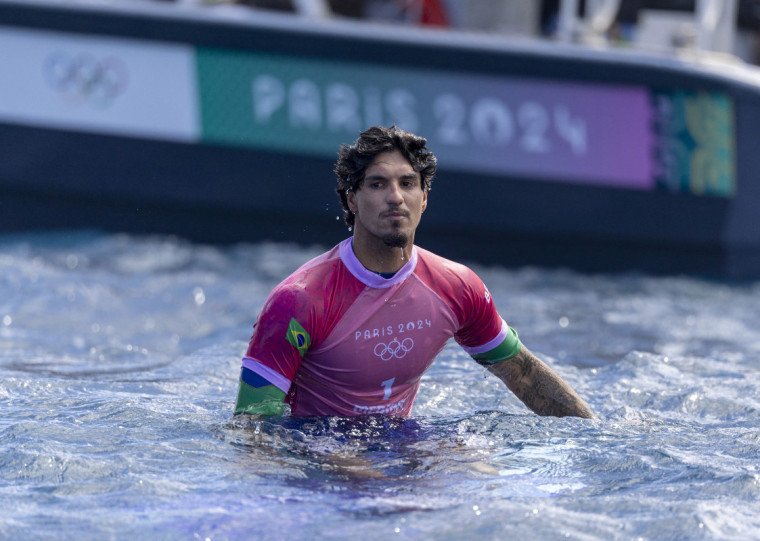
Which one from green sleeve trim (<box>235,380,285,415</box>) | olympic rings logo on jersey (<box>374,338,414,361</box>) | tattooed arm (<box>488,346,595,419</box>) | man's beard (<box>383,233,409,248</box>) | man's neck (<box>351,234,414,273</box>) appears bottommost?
tattooed arm (<box>488,346,595,419</box>)

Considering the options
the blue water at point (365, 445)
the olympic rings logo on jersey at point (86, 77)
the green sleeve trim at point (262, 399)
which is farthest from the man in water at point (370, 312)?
the olympic rings logo on jersey at point (86, 77)

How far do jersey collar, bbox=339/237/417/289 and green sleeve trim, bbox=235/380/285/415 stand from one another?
0.63 meters

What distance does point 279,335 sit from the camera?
180 inches

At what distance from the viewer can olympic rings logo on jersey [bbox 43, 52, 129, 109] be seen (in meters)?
10.2

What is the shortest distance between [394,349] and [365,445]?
0.43 metres

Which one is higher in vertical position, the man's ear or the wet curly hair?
the wet curly hair

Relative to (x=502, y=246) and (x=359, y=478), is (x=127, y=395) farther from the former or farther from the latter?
(x=502, y=246)

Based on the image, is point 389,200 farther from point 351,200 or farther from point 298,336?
point 298,336

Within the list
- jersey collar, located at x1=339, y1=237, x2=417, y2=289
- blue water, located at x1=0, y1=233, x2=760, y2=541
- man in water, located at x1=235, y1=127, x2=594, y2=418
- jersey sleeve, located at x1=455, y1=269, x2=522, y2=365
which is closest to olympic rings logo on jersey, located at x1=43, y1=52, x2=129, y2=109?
blue water, located at x1=0, y1=233, x2=760, y2=541

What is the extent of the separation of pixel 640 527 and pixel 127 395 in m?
3.03

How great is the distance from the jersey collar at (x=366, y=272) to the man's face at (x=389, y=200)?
0.43 feet

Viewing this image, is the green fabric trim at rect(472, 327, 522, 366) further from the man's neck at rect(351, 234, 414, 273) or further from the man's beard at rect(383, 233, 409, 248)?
the man's beard at rect(383, 233, 409, 248)

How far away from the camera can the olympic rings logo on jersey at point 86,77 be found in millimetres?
10156

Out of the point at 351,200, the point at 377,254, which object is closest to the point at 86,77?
the point at 351,200
